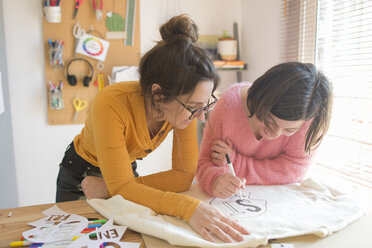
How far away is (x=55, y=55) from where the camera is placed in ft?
6.44

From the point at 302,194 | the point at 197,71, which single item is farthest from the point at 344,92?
the point at 197,71

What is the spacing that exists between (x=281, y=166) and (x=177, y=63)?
582mm

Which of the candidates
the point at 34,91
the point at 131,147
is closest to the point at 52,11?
the point at 34,91

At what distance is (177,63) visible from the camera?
815 mm

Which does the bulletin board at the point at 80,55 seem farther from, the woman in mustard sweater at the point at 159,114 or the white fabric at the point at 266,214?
the white fabric at the point at 266,214

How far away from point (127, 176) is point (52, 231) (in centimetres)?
24

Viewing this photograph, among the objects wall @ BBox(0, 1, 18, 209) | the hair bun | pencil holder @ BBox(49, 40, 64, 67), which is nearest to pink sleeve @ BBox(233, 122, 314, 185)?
the hair bun

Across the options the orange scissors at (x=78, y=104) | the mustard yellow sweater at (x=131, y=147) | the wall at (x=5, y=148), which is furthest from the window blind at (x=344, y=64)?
the wall at (x=5, y=148)

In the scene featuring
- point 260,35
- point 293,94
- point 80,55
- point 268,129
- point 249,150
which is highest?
point 260,35

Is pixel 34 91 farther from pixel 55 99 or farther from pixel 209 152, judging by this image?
pixel 209 152

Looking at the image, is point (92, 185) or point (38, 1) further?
point (38, 1)

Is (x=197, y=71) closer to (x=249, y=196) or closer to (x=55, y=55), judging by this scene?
(x=249, y=196)

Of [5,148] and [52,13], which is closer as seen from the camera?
[5,148]

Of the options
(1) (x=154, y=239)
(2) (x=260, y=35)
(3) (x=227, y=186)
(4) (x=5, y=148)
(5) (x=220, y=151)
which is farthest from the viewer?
(2) (x=260, y=35)
